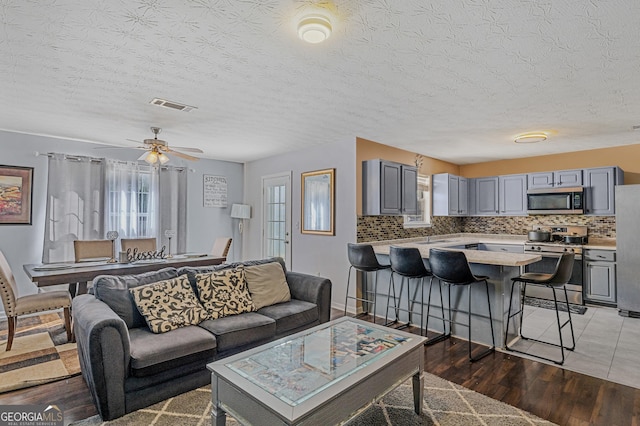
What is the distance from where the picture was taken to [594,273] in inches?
186

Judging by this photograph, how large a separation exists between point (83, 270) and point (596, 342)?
5.38 metres

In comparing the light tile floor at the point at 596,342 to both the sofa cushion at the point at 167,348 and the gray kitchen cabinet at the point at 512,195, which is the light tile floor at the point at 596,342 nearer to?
the gray kitchen cabinet at the point at 512,195

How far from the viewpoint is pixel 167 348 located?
2.28 meters

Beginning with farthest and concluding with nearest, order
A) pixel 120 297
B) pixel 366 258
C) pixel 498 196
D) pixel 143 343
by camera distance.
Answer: pixel 498 196
pixel 366 258
pixel 120 297
pixel 143 343

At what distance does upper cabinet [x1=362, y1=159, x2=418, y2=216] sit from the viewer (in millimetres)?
4508

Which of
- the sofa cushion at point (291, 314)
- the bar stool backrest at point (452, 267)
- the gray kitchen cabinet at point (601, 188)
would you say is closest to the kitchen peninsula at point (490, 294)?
the bar stool backrest at point (452, 267)

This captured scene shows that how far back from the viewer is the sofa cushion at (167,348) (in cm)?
218

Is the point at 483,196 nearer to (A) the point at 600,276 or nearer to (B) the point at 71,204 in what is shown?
(A) the point at 600,276

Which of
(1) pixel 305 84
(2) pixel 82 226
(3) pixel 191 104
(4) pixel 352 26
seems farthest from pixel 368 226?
(2) pixel 82 226

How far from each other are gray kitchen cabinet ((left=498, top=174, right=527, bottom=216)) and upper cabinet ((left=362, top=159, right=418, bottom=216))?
7.61 feet

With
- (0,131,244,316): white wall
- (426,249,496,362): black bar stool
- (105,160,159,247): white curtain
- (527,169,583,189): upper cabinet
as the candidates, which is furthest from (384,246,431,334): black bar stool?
(0,131,244,316): white wall

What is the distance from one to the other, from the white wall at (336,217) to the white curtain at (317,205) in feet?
0.53

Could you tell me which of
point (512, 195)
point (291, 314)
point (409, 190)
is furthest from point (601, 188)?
point (291, 314)

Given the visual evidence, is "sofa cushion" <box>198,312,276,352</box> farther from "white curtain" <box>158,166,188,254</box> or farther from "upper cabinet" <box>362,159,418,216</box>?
"white curtain" <box>158,166,188,254</box>
